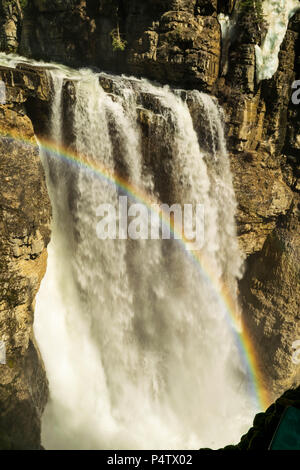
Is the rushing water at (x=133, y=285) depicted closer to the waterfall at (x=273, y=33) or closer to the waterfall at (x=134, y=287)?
the waterfall at (x=134, y=287)

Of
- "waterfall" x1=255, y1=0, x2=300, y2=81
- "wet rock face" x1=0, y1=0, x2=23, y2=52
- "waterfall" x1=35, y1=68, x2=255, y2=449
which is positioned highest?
"wet rock face" x1=0, y1=0, x2=23, y2=52

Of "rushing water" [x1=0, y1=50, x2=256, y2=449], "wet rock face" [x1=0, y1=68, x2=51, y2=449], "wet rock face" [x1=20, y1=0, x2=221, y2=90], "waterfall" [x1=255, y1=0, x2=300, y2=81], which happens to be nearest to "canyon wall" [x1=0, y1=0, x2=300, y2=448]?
"wet rock face" [x1=20, y1=0, x2=221, y2=90]

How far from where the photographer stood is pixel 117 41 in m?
13.7

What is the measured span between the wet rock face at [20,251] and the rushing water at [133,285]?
1.31 metres

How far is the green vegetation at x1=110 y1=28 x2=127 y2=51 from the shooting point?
44.9 feet

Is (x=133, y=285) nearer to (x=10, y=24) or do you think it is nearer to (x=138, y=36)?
(x=138, y=36)

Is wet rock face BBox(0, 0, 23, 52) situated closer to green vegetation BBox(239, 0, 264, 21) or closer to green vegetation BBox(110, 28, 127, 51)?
green vegetation BBox(110, 28, 127, 51)

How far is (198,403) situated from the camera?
530 inches

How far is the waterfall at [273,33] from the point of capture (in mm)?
Answer: 12672

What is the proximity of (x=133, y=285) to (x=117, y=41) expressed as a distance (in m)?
10.4

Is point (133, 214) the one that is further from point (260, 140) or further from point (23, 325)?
point (260, 140)

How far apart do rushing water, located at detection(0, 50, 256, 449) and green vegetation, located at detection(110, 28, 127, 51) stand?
1.61 m

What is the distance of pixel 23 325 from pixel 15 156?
4729 millimetres

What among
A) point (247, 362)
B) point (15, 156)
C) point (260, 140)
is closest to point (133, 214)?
point (15, 156)
